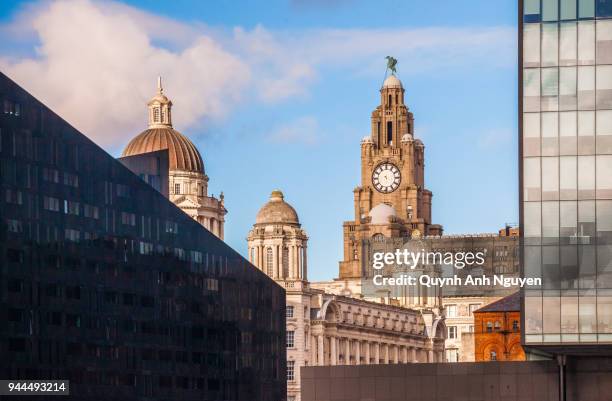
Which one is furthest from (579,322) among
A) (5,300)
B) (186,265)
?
(186,265)

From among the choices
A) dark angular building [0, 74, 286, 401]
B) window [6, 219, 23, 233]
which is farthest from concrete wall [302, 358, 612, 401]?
window [6, 219, 23, 233]

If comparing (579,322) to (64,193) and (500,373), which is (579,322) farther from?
(64,193)

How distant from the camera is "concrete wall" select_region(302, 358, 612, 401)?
12138cm

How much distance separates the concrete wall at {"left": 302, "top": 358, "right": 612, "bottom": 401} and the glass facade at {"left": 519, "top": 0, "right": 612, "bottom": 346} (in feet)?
16.5

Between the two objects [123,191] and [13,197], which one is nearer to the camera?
[13,197]

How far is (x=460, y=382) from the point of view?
4931 inches

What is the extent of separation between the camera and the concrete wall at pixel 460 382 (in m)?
121

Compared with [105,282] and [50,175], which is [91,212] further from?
[50,175]

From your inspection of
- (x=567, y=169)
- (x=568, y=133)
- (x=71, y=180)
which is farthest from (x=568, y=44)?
(x=71, y=180)

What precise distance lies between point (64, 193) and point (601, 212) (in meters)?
52.0

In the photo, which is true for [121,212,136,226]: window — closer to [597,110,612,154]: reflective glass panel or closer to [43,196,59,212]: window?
[43,196,59,212]: window

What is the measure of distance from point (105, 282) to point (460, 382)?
43264mm

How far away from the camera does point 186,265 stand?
176m

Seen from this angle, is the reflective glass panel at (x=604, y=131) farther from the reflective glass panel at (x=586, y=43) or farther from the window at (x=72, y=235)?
the window at (x=72, y=235)
